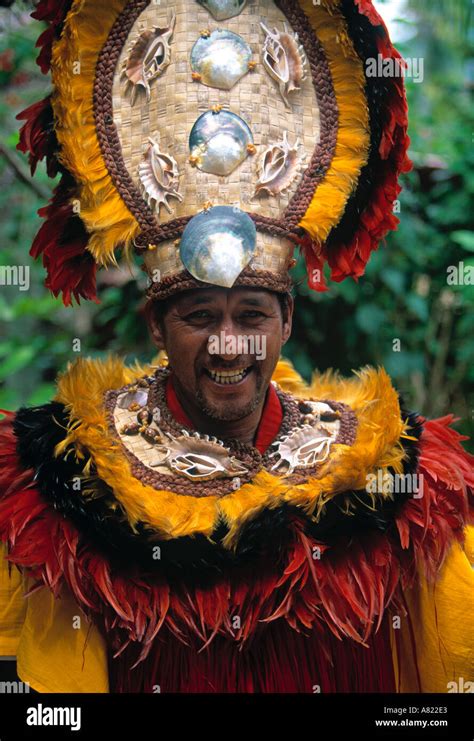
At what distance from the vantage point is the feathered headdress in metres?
2.27

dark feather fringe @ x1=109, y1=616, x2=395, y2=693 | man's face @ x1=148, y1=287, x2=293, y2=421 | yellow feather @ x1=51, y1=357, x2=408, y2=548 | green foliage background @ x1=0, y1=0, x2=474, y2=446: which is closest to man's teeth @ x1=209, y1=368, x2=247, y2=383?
man's face @ x1=148, y1=287, x2=293, y2=421

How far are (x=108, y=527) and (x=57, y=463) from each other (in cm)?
21

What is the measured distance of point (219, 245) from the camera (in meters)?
2.20

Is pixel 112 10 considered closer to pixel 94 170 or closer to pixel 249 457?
pixel 94 170

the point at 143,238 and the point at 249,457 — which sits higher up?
the point at 143,238

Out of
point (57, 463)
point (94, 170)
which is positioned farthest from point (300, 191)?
point (57, 463)

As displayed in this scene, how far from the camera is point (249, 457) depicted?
2402 mm

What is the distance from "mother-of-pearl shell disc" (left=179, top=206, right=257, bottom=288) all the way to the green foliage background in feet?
6.34

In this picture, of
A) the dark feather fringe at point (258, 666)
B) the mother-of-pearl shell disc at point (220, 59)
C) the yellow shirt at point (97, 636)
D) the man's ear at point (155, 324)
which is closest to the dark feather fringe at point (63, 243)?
the man's ear at point (155, 324)

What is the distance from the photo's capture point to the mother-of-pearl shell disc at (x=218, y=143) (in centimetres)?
224

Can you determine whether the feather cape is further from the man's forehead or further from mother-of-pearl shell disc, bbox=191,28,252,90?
mother-of-pearl shell disc, bbox=191,28,252,90

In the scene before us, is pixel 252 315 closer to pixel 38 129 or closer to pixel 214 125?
pixel 214 125
